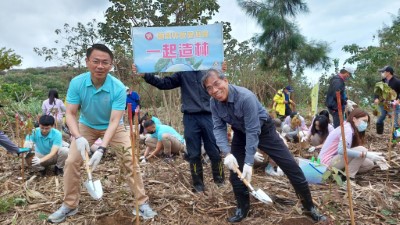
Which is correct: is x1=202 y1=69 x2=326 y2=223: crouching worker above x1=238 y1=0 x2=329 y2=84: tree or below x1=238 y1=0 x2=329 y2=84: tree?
below

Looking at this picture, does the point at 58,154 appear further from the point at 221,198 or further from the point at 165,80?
the point at 221,198

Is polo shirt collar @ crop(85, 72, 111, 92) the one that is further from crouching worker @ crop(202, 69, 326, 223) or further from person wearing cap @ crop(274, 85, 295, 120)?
person wearing cap @ crop(274, 85, 295, 120)

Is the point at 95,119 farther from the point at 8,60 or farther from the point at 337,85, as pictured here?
the point at 337,85

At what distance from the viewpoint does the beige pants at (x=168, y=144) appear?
226 inches

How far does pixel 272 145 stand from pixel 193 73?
4.39 ft

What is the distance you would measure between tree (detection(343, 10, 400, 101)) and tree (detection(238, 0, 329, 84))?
1.27 m

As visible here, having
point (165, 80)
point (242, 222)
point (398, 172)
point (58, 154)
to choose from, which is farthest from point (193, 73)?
point (398, 172)

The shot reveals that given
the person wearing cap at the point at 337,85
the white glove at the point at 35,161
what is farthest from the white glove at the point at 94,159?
the person wearing cap at the point at 337,85

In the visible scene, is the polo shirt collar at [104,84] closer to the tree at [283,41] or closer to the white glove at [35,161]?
the white glove at [35,161]

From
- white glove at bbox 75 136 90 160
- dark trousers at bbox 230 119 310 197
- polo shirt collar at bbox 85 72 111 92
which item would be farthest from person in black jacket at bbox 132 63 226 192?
white glove at bbox 75 136 90 160

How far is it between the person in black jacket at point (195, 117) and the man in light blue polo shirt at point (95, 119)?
719 millimetres

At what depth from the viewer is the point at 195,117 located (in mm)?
3861

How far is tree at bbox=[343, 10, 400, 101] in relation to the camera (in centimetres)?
1270

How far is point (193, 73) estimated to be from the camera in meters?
3.97
